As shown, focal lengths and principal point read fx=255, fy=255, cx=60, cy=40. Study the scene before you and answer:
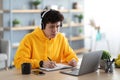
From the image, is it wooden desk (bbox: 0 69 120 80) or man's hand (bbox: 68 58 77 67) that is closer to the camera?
wooden desk (bbox: 0 69 120 80)

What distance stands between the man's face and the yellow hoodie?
6cm

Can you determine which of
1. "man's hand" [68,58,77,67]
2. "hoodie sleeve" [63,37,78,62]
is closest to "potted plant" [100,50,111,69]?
"man's hand" [68,58,77,67]

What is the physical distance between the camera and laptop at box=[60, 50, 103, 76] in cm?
215

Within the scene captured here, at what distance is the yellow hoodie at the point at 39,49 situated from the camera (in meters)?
2.48

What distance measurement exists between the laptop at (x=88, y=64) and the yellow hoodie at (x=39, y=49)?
383mm

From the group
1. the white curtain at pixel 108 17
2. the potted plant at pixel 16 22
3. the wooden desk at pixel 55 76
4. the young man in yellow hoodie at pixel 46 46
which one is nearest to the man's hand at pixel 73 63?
the young man in yellow hoodie at pixel 46 46

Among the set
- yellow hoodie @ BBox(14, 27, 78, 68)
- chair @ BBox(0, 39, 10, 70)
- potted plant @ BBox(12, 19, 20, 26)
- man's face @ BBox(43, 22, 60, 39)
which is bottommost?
chair @ BBox(0, 39, 10, 70)

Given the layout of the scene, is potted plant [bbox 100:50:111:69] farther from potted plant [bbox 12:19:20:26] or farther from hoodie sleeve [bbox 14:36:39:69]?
potted plant [bbox 12:19:20:26]

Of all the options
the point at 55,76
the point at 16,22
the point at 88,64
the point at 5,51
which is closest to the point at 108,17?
the point at 16,22

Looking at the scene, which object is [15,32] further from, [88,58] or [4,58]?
[88,58]

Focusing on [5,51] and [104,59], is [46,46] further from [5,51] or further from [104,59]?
[5,51]

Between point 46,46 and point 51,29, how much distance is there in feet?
0.66

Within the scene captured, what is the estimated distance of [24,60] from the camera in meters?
2.44

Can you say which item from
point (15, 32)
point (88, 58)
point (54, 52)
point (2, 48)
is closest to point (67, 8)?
point (15, 32)
